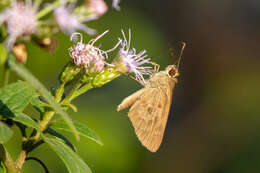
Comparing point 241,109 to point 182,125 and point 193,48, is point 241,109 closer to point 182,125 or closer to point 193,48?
point 182,125

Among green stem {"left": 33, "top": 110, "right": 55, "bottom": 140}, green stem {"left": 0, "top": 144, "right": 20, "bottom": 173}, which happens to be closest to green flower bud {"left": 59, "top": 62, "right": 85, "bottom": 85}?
green stem {"left": 33, "top": 110, "right": 55, "bottom": 140}

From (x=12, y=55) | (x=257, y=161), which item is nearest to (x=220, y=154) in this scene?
(x=257, y=161)

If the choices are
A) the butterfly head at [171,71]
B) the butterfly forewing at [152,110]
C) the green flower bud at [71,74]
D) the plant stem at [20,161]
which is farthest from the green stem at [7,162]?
the butterfly head at [171,71]

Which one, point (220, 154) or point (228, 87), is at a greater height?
point (228, 87)

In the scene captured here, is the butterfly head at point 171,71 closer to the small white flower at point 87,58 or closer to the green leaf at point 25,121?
the small white flower at point 87,58

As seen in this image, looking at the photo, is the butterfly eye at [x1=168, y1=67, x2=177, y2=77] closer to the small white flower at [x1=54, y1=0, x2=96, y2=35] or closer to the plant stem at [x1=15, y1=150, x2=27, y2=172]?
the plant stem at [x1=15, y1=150, x2=27, y2=172]
